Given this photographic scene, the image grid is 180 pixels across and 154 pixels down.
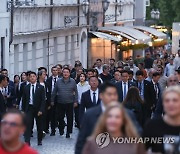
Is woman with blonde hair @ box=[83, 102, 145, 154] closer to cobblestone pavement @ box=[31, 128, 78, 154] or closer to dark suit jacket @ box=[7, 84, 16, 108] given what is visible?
cobblestone pavement @ box=[31, 128, 78, 154]

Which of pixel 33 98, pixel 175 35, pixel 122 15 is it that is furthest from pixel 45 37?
pixel 33 98

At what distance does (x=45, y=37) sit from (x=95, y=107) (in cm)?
3243

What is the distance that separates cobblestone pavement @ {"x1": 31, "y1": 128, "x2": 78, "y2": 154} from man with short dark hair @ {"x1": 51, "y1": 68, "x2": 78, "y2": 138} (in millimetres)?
395

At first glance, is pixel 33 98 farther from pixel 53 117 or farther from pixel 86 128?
pixel 86 128

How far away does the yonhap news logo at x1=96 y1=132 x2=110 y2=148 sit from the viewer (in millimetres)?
9020

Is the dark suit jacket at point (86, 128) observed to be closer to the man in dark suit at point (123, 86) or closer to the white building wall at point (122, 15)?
the man in dark suit at point (123, 86)

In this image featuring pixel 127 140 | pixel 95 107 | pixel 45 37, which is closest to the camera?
pixel 127 140

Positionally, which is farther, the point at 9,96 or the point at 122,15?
the point at 122,15

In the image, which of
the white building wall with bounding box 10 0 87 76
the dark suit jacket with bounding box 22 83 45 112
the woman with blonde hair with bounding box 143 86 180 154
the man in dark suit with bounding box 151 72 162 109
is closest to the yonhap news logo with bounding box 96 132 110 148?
the woman with blonde hair with bounding box 143 86 180 154

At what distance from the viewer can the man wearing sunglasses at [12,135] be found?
8.43m

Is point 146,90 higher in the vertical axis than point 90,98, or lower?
lower

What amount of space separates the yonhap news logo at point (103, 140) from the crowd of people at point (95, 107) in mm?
138

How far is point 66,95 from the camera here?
872 inches

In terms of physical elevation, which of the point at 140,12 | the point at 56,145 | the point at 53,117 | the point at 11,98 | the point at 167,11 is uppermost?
the point at 140,12
